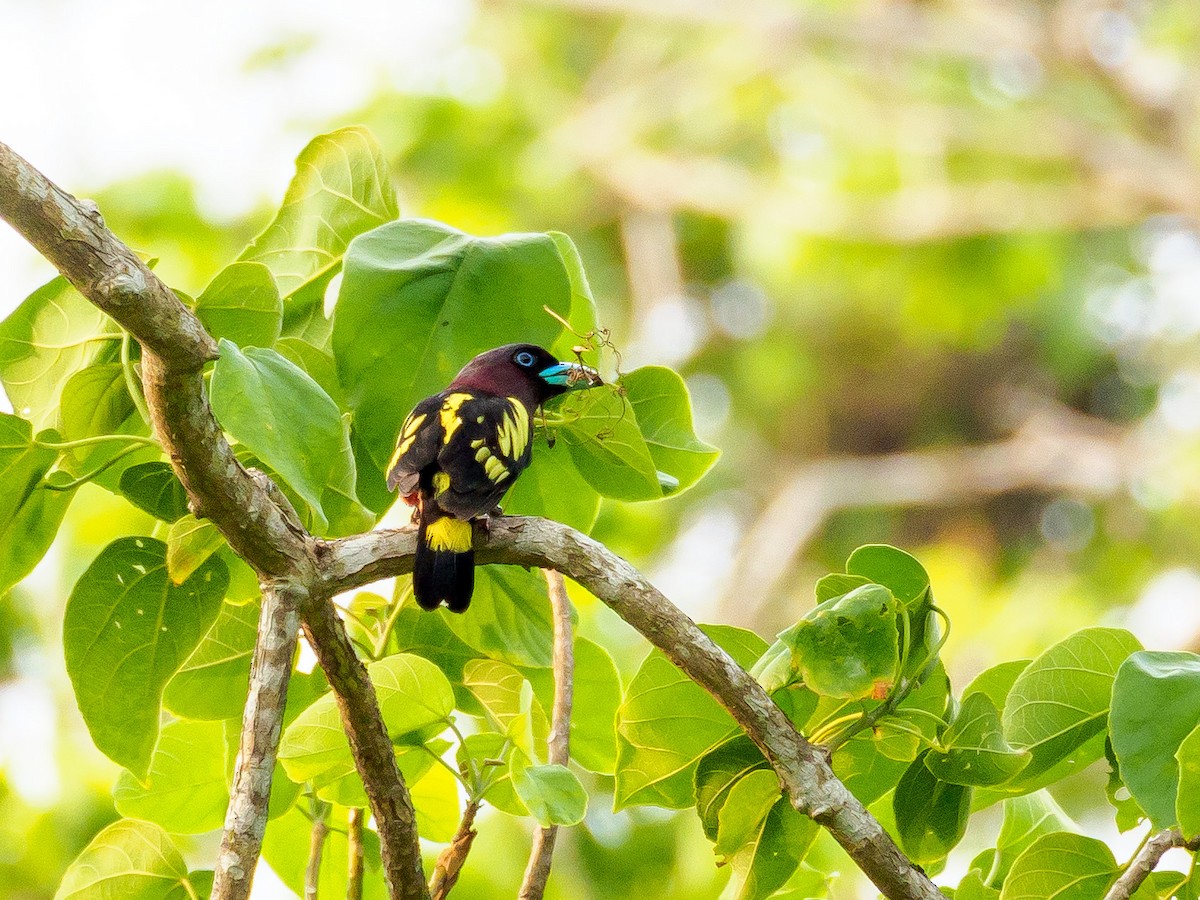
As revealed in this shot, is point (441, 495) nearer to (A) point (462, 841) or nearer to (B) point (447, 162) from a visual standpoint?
(A) point (462, 841)

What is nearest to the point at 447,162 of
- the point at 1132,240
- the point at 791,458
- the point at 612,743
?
the point at 791,458

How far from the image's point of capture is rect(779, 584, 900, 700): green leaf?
1.21 m

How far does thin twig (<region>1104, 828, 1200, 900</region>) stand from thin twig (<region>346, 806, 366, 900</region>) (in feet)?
2.67

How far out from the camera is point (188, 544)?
130cm

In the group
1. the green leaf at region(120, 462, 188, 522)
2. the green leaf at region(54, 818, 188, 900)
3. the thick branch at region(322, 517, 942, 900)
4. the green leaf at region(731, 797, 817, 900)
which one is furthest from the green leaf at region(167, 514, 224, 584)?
the green leaf at region(731, 797, 817, 900)

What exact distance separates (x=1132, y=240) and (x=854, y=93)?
3142 mm

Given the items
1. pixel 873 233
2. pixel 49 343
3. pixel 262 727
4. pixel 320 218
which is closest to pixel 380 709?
pixel 262 727

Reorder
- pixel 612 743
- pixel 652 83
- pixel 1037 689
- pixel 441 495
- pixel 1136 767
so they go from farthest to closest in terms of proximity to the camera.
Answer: pixel 652 83, pixel 612 743, pixel 441 495, pixel 1037 689, pixel 1136 767

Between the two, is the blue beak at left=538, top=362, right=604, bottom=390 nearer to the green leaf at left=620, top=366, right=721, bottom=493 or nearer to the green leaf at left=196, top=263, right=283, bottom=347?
the green leaf at left=620, top=366, right=721, bottom=493

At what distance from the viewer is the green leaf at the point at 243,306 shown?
1421 mm

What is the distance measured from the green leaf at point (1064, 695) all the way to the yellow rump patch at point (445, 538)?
629 millimetres

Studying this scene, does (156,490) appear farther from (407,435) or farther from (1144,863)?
(1144,863)

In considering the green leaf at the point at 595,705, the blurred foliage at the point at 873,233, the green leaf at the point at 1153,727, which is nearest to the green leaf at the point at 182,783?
the green leaf at the point at 595,705

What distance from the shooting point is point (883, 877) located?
127cm
